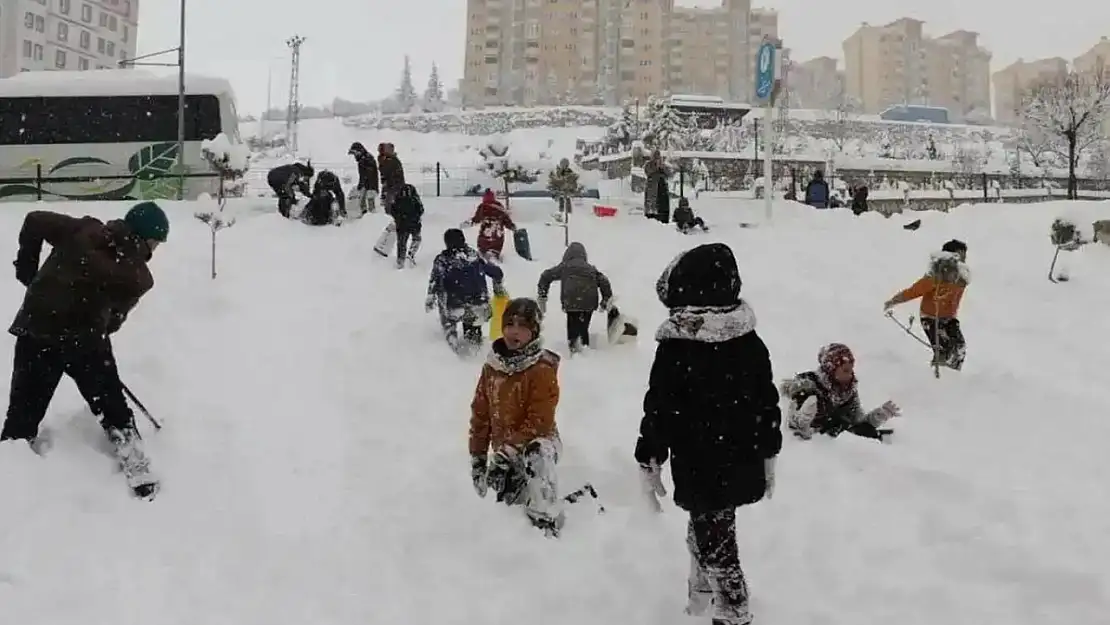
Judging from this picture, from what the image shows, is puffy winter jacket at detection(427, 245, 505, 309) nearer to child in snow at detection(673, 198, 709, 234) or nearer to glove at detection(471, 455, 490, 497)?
glove at detection(471, 455, 490, 497)

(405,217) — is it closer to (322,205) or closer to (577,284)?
(322,205)

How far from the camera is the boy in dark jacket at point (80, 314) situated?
14.7 ft

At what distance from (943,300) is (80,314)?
7.60 meters

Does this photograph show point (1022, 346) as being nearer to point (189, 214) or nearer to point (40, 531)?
point (40, 531)

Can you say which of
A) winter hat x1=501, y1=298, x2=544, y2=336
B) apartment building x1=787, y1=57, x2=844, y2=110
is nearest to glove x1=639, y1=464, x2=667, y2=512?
winter hat x1=501, y1=298, x2=544, y2=336

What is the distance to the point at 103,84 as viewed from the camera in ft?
72.3

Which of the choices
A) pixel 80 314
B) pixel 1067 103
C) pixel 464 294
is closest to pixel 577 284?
pixel 464 294

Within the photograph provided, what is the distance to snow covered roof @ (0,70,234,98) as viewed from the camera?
71.0ft

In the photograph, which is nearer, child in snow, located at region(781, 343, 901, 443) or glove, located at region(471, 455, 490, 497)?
glove, located at region(471, 455, 490, 497)

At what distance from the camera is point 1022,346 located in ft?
33.3

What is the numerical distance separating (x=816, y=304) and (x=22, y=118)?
20.9m

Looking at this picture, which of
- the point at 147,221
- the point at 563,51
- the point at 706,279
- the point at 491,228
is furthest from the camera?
the point at 563,51

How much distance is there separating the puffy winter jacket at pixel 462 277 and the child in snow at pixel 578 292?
680mm

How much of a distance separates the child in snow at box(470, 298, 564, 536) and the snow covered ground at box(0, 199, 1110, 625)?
204 mm
